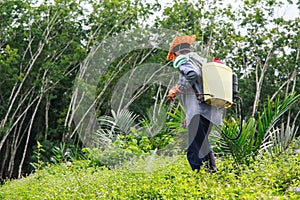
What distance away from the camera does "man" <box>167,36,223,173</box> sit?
523 cm

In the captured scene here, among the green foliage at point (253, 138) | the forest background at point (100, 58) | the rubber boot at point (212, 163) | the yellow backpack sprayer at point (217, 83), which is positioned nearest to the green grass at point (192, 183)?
the rubber boot at point (212, 163)

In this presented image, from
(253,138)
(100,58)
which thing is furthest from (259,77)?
(253,138)

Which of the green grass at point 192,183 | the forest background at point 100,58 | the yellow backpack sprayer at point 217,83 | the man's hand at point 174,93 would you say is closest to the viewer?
the green grass at point 192,183

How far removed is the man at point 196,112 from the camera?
5227mm

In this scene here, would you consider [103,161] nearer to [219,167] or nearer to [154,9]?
[219,167]

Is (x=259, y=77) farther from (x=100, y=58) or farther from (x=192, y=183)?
(x=192, y=183)

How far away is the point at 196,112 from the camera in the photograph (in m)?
5.29

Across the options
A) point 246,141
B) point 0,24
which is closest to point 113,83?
point 0,24

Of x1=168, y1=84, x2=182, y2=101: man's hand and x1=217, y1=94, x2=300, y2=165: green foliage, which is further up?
x1=168, y1=84, x2=182, y2=101: man's hand

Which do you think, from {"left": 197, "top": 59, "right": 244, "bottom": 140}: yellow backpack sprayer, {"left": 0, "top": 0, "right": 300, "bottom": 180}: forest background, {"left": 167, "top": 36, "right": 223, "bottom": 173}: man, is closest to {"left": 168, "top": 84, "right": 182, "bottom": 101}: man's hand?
{"left": 167, "top": 36, "right": 223, "bottom": 173}: man

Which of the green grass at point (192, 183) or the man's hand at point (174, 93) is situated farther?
the man's hand at point (174, 93)

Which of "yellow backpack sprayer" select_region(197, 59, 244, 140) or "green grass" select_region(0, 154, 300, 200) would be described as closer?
"green grass" select_region(0, 154, 300, 200)

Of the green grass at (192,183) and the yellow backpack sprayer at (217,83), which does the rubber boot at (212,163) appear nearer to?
the green grass at (192,183)

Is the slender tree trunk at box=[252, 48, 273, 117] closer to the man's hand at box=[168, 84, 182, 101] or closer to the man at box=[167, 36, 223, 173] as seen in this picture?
the man at box=[167, 36, 223, 173]
